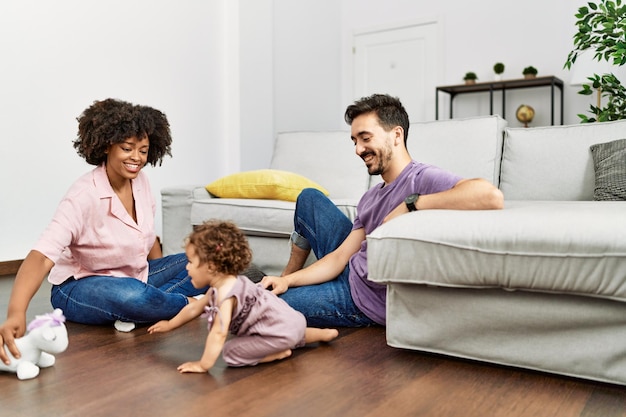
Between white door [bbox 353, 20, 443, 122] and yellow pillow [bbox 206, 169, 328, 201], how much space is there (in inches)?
104

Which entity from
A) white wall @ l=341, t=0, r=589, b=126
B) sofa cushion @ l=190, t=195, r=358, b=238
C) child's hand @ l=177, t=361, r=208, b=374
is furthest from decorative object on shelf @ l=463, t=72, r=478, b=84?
child's hand @ l=177, t=361, r=208, b=374

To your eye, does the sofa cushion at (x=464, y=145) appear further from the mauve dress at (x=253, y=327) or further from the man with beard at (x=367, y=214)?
the mauve dress at (x=253, y=327)

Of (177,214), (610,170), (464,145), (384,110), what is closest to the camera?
(384,110)

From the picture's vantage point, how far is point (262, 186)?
317 centimetres

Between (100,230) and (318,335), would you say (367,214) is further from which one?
(100,230)

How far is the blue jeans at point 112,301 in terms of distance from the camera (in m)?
2.03

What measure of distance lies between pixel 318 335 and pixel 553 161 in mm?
1661

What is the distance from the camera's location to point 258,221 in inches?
118

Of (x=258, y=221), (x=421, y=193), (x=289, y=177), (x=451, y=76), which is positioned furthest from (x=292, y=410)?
(x=451, y=76)

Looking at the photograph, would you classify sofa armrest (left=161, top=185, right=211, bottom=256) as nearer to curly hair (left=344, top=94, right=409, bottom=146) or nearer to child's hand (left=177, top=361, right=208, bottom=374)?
curly hair (left=344, top=94, right=409, bottom=146)

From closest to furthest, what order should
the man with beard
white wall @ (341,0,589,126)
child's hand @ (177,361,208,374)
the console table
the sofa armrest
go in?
child's hand @ (177,361,208,374), the man with beard, the sofa armrest, the console table, white wall @ (341,0,589,126)

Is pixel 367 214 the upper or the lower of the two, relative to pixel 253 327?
upper

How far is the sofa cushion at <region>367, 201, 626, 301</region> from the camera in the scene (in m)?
1.42

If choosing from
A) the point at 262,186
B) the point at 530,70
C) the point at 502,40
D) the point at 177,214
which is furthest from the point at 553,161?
the point at 502,40
